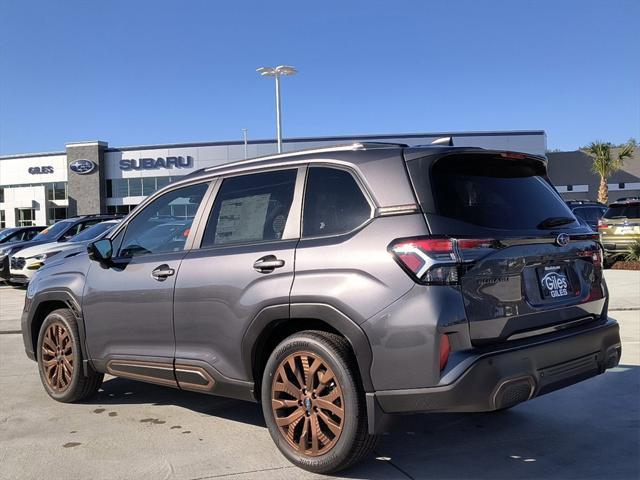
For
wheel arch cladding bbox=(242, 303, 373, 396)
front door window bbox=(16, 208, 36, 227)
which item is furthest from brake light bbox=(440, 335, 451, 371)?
front door window bbox=(16, 208, 36, 227)

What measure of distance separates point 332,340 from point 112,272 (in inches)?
87.0

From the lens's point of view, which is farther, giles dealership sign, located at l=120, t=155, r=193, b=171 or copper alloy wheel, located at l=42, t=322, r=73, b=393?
giles dealership sign, located at l=120, t=155, r=193, b=171

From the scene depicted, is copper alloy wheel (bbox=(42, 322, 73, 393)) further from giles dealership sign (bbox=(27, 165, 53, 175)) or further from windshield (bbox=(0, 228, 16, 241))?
giles dealership sign (bbox=(27, 165, 53, 175))

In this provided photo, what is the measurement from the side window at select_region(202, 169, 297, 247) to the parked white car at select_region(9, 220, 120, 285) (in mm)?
9405

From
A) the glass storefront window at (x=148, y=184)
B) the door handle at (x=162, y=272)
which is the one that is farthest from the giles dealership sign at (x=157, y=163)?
the door handle at (x=162, y=272)

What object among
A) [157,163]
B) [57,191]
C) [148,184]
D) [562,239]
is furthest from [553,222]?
[57,191]

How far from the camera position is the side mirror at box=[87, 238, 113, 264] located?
4727 mm

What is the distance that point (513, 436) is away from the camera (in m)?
4.17

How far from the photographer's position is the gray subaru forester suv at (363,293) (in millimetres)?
3057

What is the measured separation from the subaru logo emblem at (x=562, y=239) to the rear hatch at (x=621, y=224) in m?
13.1

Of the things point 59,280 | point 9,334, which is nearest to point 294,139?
point 9,334

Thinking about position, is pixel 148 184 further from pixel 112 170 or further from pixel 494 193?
pixel 494 193

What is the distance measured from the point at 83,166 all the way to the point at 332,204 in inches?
1961

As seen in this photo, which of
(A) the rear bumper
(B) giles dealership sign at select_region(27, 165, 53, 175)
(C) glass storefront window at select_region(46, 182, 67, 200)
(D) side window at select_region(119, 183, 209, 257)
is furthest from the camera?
(B) giles dealership sign at select_region(27, 165, 53, 175)
